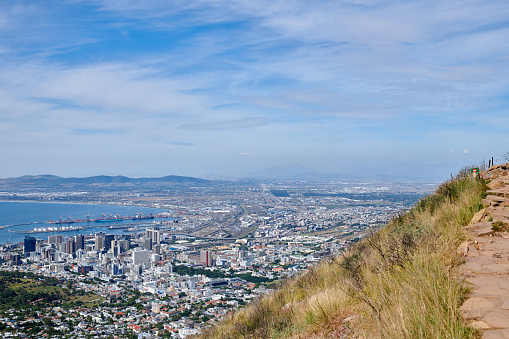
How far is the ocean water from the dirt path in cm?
4844

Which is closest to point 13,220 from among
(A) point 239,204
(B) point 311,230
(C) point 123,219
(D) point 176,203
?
(C) point 123,219

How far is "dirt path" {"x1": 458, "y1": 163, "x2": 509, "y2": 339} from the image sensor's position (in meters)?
2.19

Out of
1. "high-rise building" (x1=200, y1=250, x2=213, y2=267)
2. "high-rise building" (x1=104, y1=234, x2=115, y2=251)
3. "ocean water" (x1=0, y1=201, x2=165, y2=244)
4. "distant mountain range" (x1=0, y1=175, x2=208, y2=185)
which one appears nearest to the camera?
"high-rise building" (x1=200, y1=250, x2=213, y2=267)

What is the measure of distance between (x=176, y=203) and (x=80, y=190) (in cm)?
4658

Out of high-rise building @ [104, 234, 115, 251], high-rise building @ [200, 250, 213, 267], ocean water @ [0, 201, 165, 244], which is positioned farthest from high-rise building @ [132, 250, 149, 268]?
ocean water @ [0, 201, 165, 244]

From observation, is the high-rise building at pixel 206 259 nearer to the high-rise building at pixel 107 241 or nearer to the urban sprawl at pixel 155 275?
the urban sprawl at pixel 155 275

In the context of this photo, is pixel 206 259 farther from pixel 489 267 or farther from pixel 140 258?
pixel 489 267

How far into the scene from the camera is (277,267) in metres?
23.2

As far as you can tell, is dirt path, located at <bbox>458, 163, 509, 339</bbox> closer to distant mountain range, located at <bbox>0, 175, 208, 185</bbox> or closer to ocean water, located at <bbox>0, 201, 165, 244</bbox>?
ocean water, located at <bbox>0, 201, 165, 244</bbox>

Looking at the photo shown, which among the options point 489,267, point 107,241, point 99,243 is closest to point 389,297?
Result: point 489,267

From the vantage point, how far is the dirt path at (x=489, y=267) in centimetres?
A: 219

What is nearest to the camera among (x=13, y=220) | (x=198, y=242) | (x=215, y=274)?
(x=215, y=274)

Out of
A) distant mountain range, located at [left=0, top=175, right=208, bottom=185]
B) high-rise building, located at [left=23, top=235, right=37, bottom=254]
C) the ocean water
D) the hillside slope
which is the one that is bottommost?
the ocean water

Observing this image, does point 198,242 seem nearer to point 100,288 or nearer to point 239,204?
point 100,288
